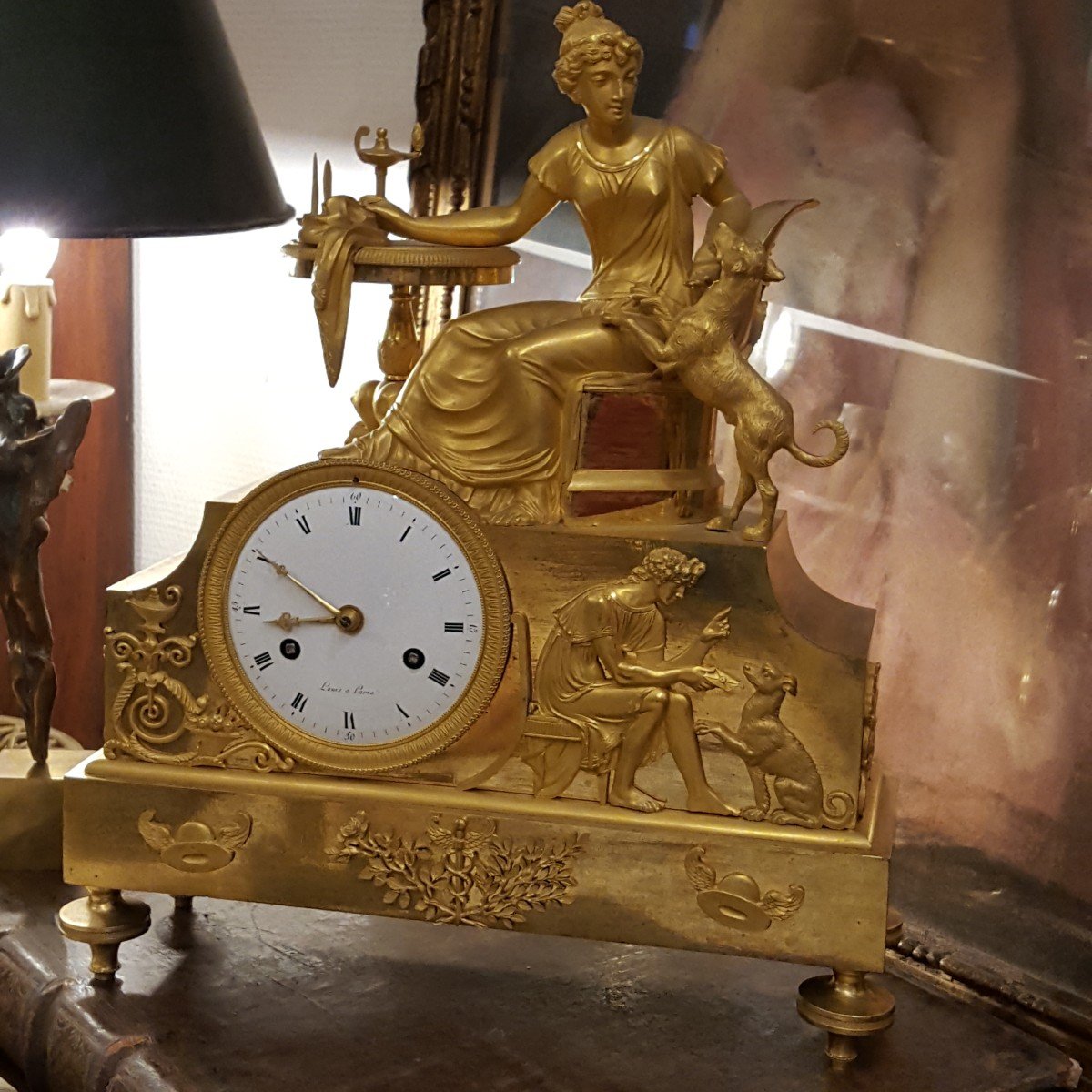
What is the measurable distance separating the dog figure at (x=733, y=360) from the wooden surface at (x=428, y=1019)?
49cm

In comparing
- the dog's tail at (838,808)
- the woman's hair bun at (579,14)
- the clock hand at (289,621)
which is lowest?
the dog's tail at (838,808)

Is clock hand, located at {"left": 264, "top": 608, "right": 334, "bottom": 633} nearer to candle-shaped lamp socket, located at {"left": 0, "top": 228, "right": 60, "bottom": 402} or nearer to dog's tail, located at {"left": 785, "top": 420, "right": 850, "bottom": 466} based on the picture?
dog's tail, located at {"left": 785, "top": 420, "right": 850, "bottom": 466}

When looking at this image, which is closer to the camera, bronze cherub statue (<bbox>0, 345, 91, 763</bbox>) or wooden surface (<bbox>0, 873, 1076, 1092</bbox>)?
wooden surface (<bbox>0, 873, 1076, 1092</bbox>)

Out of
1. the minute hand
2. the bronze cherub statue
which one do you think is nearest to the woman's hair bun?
the minute hand

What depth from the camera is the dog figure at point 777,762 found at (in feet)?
4.88

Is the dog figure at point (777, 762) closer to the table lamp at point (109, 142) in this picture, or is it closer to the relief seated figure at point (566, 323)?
the relief seated figure at point (566, 323)

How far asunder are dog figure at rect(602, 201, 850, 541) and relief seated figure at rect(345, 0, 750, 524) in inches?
1.6

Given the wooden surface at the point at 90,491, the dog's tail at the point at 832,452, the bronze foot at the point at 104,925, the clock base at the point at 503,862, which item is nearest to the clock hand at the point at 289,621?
the clock base at the point at 503,862

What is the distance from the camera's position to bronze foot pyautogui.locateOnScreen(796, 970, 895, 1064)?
1.54 metres

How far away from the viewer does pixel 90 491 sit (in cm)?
256

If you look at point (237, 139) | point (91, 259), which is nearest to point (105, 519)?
point (91, 259)

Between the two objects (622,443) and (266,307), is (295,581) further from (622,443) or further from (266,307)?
(266,307)

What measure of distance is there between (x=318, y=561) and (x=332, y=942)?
0.45 meters

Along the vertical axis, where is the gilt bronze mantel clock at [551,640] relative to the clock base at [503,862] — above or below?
above
